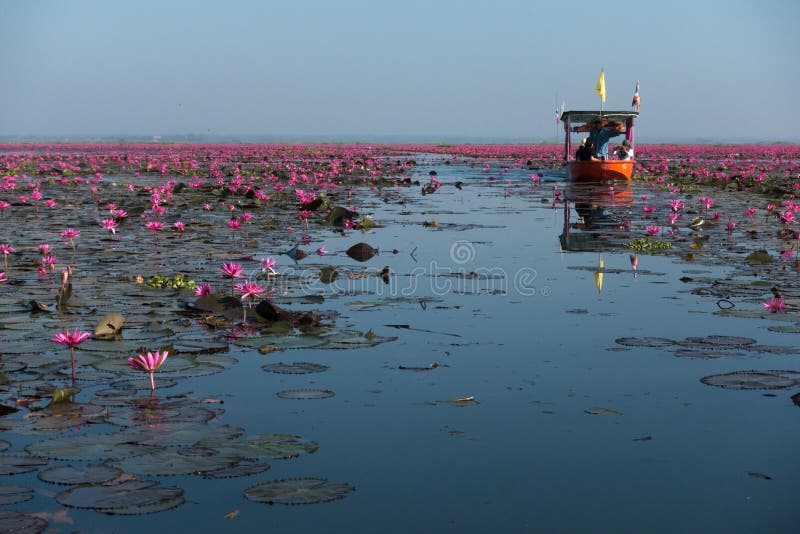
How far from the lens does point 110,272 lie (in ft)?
32.7

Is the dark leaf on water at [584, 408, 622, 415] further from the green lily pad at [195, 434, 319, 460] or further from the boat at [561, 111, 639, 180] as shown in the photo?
the boat at [561, 111, 639, 180]

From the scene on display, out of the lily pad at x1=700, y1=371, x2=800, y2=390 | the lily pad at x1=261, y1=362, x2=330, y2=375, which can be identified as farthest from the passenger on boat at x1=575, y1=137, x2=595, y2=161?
the lily pad at x1=261, y1=362, x2=330, y2=375

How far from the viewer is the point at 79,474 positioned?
4145 millimetres

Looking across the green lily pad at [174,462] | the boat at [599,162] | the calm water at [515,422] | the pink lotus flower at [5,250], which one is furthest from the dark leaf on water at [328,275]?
the boat at [599,162]

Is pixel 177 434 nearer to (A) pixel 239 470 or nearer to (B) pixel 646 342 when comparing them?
(A) pixel 239 470

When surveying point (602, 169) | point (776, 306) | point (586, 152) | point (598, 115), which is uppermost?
point (598, 115)

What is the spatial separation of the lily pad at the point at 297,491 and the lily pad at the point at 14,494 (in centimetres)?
95

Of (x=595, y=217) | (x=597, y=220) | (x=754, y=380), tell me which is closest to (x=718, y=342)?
(x=754, y=380)

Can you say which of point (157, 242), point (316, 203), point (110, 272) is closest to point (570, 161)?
point (316, 203)

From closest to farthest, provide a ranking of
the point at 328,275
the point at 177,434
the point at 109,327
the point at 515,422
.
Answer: the point at 177,434, the point at 515,422, the point at 109,327, the point at 328,275

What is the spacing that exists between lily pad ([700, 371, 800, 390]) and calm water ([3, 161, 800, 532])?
90mm

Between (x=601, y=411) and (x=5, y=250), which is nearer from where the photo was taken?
(x=601, y=411)

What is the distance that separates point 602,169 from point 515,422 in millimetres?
22083

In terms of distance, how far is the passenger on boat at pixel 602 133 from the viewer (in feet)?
85.8
